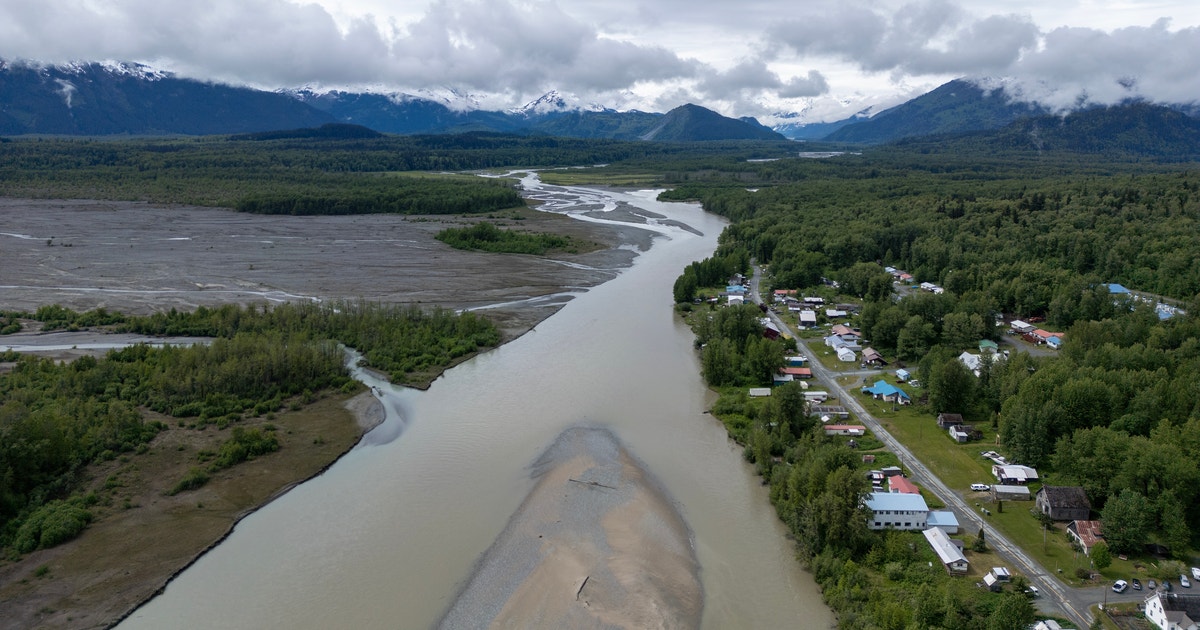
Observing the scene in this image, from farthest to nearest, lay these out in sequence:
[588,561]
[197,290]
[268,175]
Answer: [268,175] → [197,290] → [588,561]

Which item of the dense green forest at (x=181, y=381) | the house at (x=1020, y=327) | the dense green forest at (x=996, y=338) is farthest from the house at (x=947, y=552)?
the house at (x=1020, y=327)

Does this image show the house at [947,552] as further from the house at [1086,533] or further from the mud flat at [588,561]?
the mud flat at [588,561]

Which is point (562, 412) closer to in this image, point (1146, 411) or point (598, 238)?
point (1146, 411)

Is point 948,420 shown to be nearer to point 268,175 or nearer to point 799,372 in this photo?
point 799,372

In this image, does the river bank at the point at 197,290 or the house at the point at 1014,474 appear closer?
the river bank at the point at 197,290

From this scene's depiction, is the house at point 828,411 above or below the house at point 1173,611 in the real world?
below

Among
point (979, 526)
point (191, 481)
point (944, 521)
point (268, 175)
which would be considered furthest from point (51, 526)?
point (268, 175)

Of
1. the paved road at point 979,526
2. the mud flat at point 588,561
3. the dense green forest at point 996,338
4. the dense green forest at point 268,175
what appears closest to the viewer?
the paved road at point 979,526
